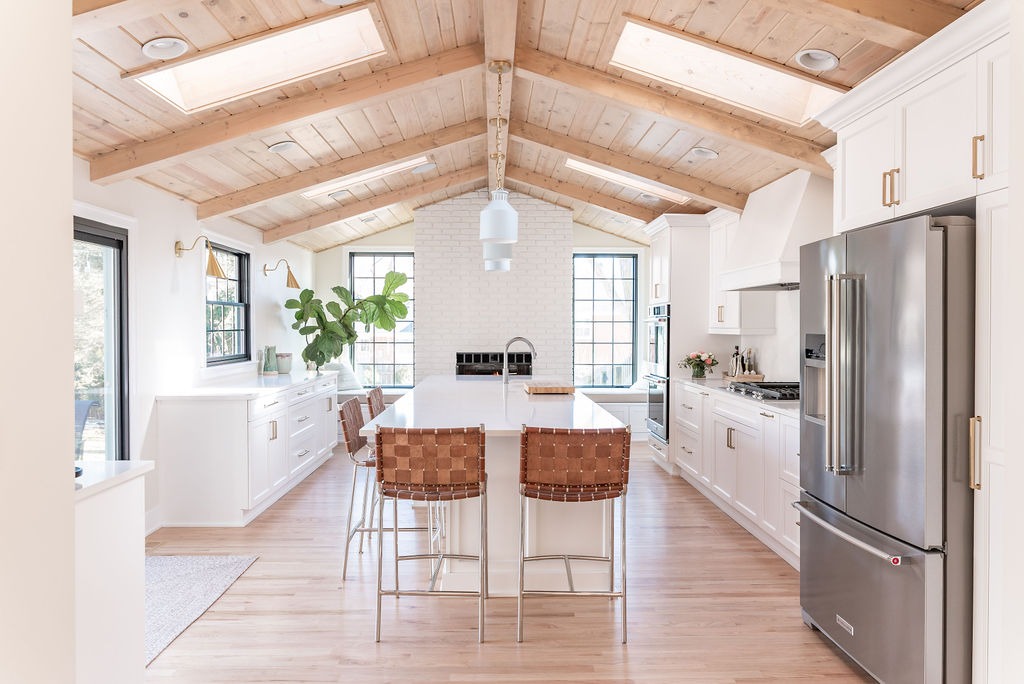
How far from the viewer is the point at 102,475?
2.06 meters

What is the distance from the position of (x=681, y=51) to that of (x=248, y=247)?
4324mm

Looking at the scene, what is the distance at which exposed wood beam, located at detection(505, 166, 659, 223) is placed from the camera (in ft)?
22.8

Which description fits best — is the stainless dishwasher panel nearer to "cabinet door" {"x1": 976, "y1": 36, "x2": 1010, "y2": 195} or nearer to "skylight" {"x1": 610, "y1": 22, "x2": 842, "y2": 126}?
"cabinet door" {"x1": 976, "y1": 36, "x2": 1010, "y2": 195}

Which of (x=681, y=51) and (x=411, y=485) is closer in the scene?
(x=411, y=485)

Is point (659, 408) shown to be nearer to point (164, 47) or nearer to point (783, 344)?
point (783, 344)

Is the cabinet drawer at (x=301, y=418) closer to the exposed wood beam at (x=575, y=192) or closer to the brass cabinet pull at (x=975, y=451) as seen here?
the exposed wood beam at (x=575, y=192)

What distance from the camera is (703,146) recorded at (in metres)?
4.57

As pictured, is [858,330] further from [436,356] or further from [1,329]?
[436,356]

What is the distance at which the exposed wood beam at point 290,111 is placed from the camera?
146 inches

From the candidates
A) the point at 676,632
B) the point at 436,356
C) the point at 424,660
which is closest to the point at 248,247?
the point at 436,356

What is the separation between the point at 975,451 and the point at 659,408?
439 centimetres

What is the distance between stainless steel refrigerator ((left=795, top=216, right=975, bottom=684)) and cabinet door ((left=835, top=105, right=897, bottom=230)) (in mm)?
216

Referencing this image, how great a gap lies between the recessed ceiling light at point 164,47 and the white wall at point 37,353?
180cm

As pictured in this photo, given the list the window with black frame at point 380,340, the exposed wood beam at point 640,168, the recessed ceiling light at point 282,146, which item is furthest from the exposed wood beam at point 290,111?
the window with black frame at point 380,340
